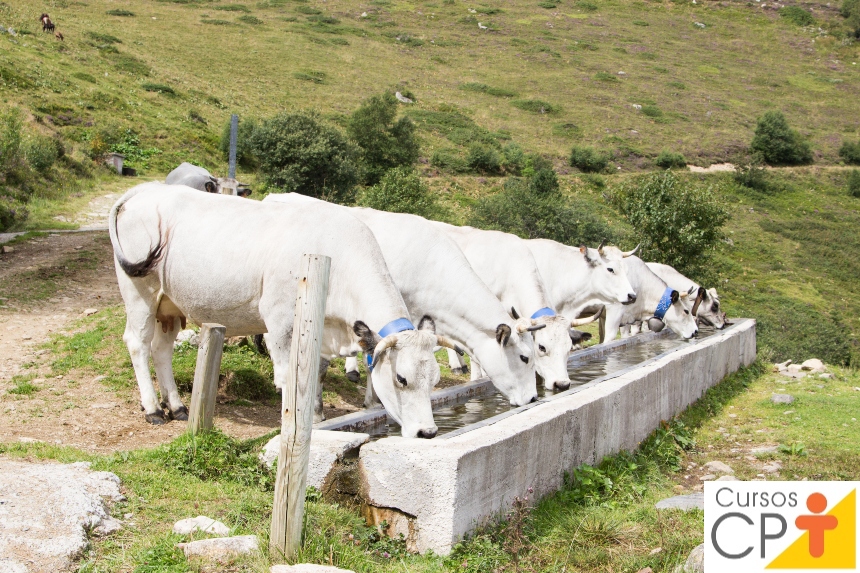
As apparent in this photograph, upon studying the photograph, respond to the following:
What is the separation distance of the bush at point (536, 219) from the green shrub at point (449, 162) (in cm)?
1575

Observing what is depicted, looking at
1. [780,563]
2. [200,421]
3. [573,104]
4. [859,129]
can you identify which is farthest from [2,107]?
[859,129]

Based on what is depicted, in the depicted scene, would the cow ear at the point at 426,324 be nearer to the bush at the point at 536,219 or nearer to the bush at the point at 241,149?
the bush at the point at 536,219

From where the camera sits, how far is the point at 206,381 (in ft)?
25.3

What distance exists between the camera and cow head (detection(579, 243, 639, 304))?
14211 millimetres

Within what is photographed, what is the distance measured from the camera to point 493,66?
8294 cm

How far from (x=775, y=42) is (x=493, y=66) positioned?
41.3 metres

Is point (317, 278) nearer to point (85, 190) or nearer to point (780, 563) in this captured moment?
point (780, 563)

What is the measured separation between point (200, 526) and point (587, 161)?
54.4m

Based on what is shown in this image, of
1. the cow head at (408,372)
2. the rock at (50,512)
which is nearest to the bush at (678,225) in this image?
the cow head at (408,372)

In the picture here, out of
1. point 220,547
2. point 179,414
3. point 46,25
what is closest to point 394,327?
point 220,547

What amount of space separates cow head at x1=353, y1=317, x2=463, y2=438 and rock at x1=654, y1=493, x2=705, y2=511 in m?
1.96

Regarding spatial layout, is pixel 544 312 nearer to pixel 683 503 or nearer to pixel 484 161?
pixel 683 503

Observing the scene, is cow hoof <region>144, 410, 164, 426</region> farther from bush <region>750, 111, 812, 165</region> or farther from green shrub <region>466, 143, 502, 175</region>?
bush <region>750, 111, 812, 165</region>

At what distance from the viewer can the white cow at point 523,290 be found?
9867mm
